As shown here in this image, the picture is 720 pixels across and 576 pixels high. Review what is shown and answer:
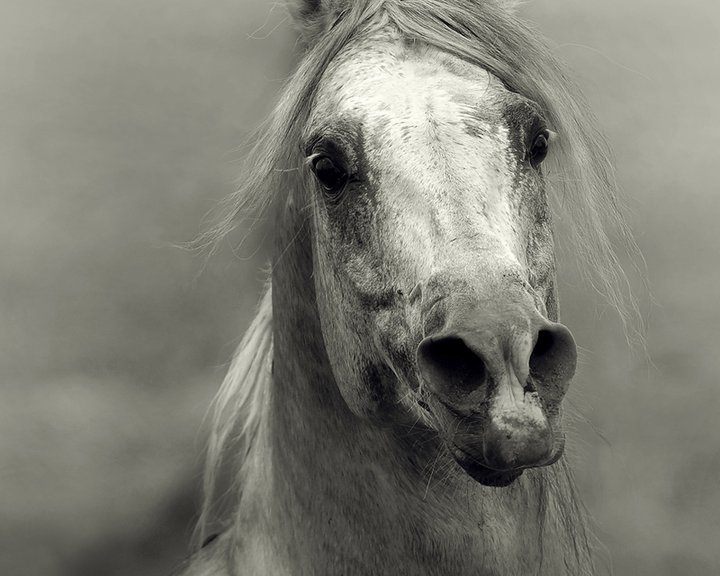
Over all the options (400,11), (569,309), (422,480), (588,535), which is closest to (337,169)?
(400,11)

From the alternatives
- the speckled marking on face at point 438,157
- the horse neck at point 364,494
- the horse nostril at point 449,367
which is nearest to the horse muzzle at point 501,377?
the horse nostril at point 449,367

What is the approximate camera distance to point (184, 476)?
355 centimetres

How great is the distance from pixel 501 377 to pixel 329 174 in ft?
2.50

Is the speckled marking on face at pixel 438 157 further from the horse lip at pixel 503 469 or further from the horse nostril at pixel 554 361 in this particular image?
the horse lip at pixel 503 469

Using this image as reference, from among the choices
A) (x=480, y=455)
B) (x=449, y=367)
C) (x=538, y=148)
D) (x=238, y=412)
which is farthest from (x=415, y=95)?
(x=238, y=412)

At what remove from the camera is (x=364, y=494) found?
87.7 inches

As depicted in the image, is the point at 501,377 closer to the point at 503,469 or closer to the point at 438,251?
the point at 503,469

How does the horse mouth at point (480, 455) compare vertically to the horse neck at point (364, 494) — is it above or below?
above

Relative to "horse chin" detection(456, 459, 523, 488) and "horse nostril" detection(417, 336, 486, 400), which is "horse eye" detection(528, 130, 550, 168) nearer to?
"horse nostril" detection(417, 336, 486, 400)

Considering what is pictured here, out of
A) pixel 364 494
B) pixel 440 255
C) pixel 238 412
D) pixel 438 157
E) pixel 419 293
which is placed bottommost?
pixel 238 412

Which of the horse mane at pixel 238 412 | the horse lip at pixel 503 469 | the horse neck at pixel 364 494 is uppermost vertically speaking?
the horse lip at pixel 503 469

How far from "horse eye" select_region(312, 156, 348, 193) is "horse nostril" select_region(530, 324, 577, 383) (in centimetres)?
70

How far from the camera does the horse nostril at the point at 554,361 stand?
1504 mm

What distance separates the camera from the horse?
153 centimetres
